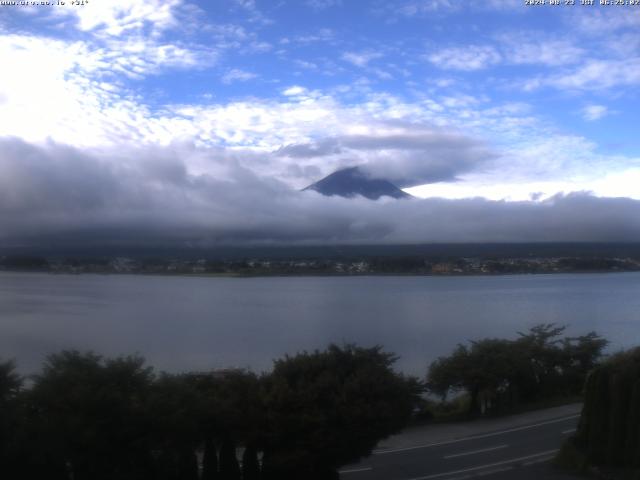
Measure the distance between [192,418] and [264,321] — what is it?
108 feet

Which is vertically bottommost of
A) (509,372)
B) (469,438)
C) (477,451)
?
(469,438)

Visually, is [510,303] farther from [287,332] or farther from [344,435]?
[344,435]

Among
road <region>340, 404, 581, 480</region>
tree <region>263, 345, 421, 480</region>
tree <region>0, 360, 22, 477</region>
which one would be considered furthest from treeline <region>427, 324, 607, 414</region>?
tree <region>0, 360, 22, 477</region>

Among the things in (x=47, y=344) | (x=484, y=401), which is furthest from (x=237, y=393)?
(x=47, y=344)

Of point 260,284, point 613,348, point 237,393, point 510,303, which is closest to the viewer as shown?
point 237,393

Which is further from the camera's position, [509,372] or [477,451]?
[509,372]

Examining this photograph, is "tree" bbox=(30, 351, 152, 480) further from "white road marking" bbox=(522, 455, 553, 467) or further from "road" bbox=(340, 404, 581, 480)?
"white road marking" bbox=(522, 455, 553, 467)

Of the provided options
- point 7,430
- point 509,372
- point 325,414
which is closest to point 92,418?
point 7,430

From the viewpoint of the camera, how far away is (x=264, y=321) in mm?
43000

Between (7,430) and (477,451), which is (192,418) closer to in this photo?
(7,430)

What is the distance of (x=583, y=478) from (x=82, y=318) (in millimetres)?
31240

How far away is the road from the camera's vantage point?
42.2 ft

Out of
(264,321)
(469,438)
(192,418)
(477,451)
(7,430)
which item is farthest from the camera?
(264,321)

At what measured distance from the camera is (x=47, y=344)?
26.3 m
